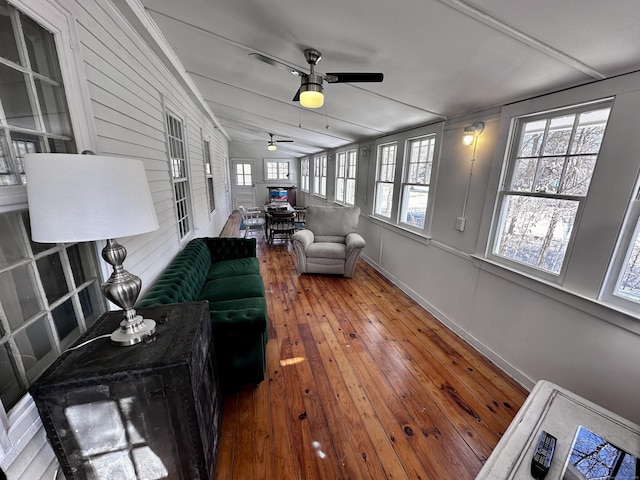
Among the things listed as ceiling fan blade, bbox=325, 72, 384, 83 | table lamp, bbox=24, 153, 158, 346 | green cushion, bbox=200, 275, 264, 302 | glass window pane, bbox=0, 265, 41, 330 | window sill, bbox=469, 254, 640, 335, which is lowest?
green cushion, bbox=200, 275, 264, 302

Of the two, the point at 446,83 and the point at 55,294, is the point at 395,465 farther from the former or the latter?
the point at 446,83

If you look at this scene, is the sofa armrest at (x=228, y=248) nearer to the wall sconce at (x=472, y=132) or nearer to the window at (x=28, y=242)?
the window at (x=28, y=242)

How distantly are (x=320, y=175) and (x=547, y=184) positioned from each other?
21.7 feet

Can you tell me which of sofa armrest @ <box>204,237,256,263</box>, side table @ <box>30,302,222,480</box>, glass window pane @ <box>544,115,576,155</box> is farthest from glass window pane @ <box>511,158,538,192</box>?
sofa armrest @ <box>204,237,256,263</box>

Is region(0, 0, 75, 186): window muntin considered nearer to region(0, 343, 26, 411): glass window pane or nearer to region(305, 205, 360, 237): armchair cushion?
region(0, 343, 26, 411): glass window pane

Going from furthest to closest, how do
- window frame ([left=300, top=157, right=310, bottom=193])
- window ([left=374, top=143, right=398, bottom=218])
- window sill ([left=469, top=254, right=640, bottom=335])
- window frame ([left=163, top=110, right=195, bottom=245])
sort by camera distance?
window frame ([left=300, top=157, right=310, bottom=193]) → window ([left=374, top=143, right=398, bottom=218]) → window frame ([left=163, top=110, right=195, bottom=245]) → window sill ([left=469, top=254, right=640, bottom=335])

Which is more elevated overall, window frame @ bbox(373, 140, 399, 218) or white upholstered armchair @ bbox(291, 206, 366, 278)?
window frame @ bbox(373, 140, 399, 218)

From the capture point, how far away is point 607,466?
34.4 inches

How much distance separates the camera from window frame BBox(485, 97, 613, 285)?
1638 millimetres

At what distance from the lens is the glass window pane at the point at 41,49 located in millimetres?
976

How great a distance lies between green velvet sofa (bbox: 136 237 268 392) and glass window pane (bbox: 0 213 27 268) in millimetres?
635

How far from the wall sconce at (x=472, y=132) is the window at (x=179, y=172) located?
9.91ft

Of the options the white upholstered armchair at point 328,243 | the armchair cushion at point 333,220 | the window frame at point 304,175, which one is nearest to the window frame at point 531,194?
the white upholstered armchair at point 328,243

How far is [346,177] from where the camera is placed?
581 centimetres
